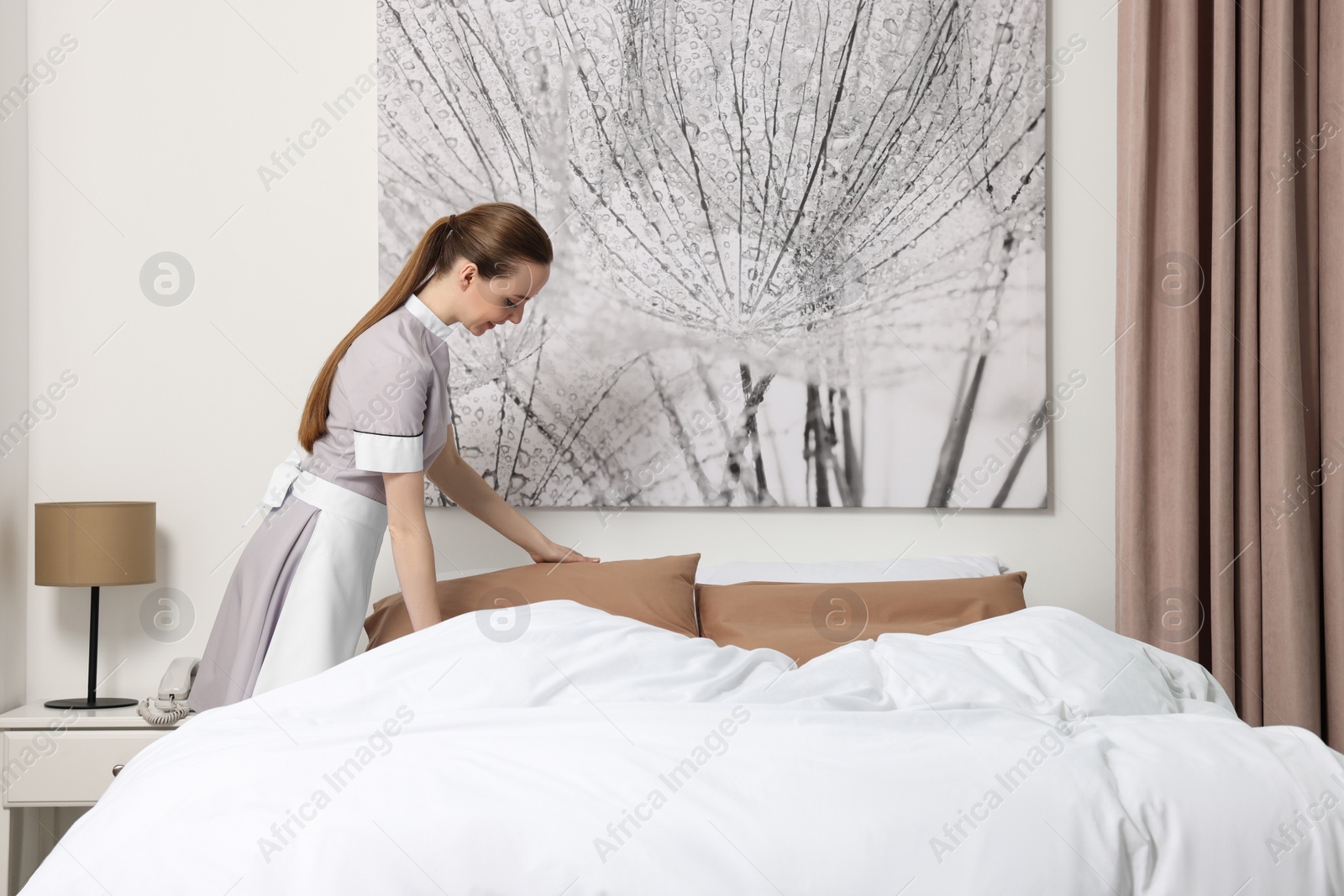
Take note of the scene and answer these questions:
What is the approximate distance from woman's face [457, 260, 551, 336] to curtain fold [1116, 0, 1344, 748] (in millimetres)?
1466

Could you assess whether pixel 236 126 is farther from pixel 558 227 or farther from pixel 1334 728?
pixel 1334 728

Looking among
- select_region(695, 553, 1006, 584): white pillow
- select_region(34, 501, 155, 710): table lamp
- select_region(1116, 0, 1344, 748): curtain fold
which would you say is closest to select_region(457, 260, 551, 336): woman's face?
select_region(695, 553, 1006, 584): white pillow

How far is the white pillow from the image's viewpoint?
7.47ft

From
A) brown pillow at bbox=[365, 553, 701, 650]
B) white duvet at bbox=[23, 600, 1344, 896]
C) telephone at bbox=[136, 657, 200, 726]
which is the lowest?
telephone at bbox=[136, 657, 200, 726]

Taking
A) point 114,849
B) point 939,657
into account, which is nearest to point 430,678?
point 114,849

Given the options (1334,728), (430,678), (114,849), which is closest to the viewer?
(114,849)

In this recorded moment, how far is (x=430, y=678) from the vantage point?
4.31 feet

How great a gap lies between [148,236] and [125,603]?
957 millimetres

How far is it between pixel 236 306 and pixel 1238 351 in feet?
8.23

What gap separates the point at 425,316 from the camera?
1.93 metres

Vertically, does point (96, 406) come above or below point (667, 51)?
below

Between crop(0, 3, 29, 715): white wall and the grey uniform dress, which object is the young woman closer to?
the grey uniform dress

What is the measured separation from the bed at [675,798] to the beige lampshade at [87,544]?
1098 millimetres

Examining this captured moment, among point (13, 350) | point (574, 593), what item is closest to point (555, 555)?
point (574, 593)
